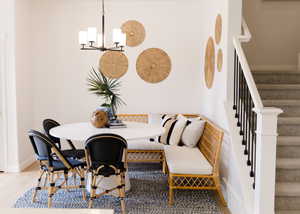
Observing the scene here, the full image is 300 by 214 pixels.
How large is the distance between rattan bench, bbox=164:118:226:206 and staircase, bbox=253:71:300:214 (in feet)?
2.14

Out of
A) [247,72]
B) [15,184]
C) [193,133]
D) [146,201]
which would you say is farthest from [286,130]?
[15,184]

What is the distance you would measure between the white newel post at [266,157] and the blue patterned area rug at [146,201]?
975 millimetres

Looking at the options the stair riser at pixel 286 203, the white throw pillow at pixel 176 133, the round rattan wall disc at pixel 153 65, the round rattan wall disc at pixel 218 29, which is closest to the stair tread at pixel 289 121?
the stair riser at pixel 286 203

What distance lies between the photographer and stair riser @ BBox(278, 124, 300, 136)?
3.47m

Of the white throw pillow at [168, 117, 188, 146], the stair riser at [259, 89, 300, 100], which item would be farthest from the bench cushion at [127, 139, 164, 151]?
the stair riser at [259, 89, 300, 100]

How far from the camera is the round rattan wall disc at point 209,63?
14.4ft

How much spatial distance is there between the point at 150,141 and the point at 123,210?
1.60 m

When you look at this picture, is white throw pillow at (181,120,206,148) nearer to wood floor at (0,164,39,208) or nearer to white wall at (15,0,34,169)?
wood floor at (0,164,39,208)

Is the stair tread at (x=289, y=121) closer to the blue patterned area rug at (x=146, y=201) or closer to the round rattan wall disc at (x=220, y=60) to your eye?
the round rattan wall disc at (x=220, y=60)

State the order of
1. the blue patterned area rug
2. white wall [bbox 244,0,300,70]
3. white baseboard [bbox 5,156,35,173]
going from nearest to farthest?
the blue patterned area rug, white baseboard [bbox 5,156,35,173], white wall [bbox 244,0,300,70]

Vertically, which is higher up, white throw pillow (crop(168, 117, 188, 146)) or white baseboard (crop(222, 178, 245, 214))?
white throw pillow (crop(168, 117, 188, 146))

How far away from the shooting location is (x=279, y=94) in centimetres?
400

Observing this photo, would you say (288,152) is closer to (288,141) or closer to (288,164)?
(288,141)

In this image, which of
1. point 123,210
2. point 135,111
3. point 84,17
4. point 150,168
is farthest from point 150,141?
point 84,17
